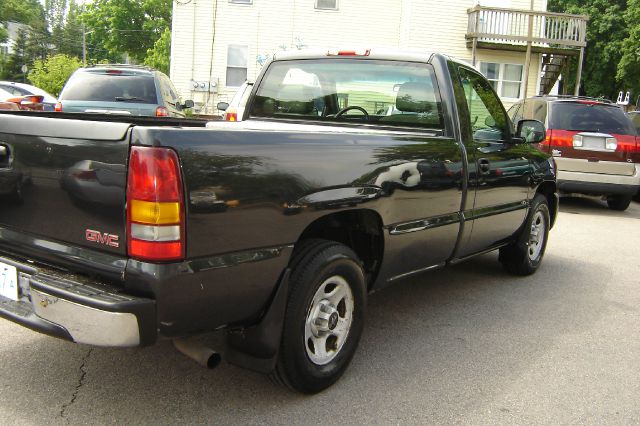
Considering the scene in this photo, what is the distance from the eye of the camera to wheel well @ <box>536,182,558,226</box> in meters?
5.94

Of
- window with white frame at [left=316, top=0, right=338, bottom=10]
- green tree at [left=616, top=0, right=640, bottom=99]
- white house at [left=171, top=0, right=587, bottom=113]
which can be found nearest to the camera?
white house at [left=171, top=0, right=587, bottom=113]

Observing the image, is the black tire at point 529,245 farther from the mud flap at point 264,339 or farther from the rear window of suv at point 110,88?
the rear window of suv at point 110,88

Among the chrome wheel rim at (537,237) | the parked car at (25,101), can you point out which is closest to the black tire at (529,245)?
the chrome wheel rim at (537,237)

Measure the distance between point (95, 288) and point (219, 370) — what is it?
46.6 inches

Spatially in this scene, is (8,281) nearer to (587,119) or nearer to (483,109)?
(483,109)

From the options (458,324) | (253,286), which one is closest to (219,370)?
(253,286)

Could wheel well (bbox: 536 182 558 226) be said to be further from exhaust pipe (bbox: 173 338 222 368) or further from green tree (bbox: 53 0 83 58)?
green tree (bbox: 53 0 83 58)

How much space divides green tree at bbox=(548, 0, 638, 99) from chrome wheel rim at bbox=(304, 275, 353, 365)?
3310 cm

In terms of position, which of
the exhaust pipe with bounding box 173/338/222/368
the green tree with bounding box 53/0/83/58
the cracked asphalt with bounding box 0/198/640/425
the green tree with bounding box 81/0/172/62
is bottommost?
the cracked asphalt with bounding box 0/198/640/425

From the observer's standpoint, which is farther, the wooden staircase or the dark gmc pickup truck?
the wooden staircase

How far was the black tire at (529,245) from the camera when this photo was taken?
566cm

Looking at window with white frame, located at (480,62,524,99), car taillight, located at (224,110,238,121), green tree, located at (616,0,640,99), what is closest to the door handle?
car taillight, located at (224,110,238,121)

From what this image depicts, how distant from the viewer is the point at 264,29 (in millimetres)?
21234

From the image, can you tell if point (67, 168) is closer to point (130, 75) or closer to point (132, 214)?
point (132, 214)
